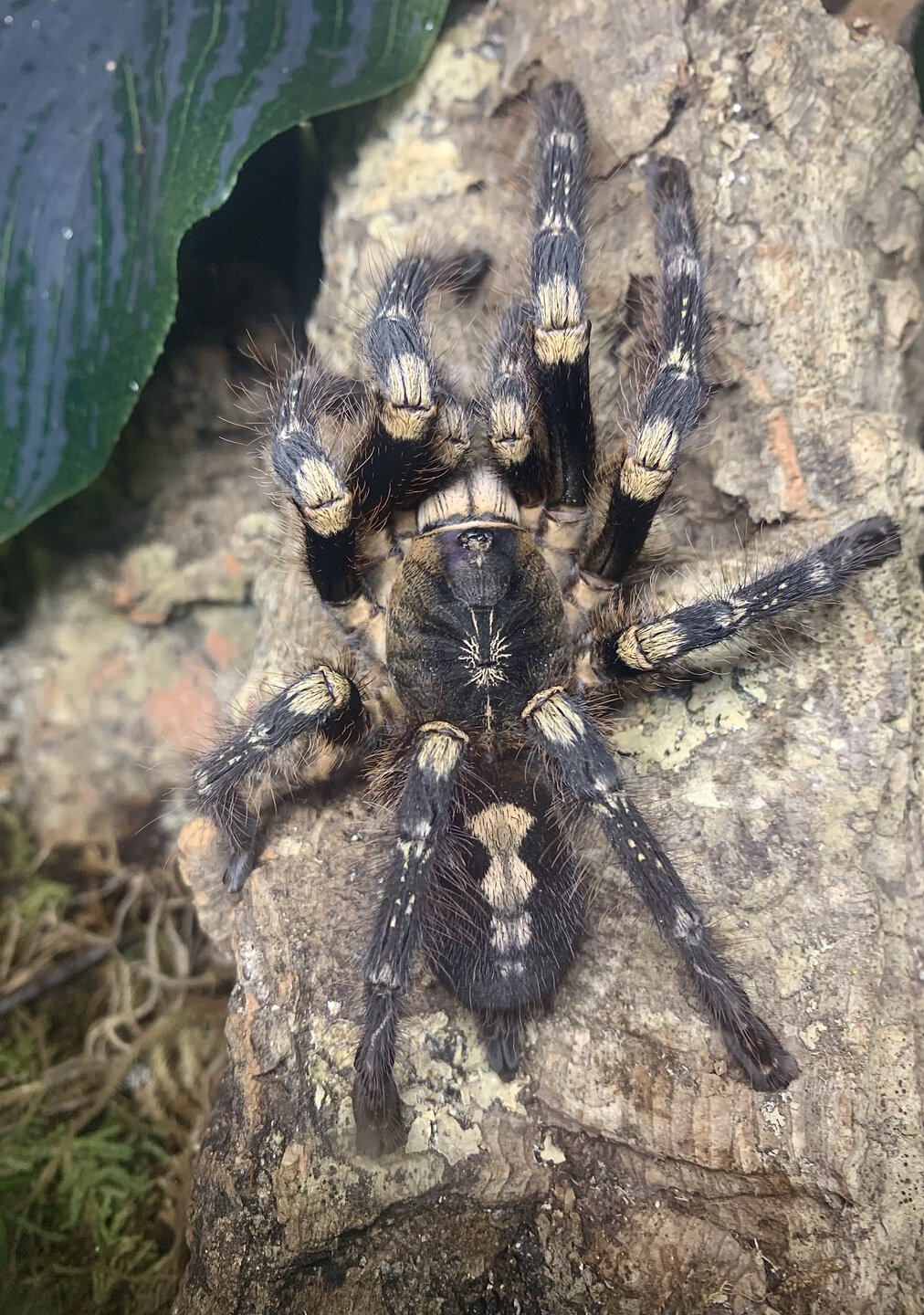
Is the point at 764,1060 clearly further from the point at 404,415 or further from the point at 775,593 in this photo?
the point at 404,415

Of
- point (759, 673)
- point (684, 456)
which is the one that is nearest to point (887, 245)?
point (684, 456)

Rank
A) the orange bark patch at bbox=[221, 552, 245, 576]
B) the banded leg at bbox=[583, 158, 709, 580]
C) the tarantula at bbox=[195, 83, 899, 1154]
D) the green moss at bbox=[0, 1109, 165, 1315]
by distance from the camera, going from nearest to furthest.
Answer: the tarantula at bbox=[195, 83, 899, 1154], the banded leg at bbox=[583, 158, 709, 580], the green moss at bbox=[0, 1109, 165, 1315], the orange bark patch at bbox=[221, 552, 245, 576]

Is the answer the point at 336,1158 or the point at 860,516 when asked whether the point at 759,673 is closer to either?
the point at 860,516

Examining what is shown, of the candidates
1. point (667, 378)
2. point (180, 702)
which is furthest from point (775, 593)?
point (180, 702)

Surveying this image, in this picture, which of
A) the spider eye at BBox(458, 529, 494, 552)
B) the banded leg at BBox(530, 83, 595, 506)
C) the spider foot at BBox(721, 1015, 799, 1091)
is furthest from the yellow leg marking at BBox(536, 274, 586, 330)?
the spider foot at BBox(721, 1015, 799, 1091)

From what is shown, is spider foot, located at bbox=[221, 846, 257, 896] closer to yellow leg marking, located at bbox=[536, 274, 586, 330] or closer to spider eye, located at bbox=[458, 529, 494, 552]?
spider eye, located at bbox=[458, 529, 494, 552]

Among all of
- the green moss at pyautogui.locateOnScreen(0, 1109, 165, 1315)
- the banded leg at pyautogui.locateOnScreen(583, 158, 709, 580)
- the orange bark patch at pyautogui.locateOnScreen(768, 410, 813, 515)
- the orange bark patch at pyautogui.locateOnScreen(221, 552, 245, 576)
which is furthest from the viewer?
the orange bark patch at pyautogui.locateOnScreen(221, 552, 245, 576)
